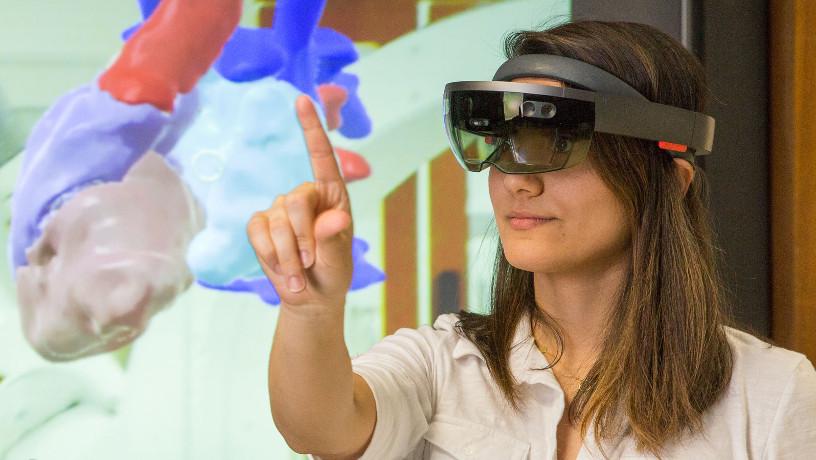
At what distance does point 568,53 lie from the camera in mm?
1387

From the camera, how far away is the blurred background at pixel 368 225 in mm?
2158

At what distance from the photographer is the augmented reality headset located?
1.33m

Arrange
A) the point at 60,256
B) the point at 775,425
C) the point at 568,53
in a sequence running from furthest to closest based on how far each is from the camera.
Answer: the point at 60,256, the point at 568,53, the point at 775,425

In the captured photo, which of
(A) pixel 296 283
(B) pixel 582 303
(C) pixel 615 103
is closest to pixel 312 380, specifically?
(A) pixel 296 283

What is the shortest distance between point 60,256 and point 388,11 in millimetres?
1167

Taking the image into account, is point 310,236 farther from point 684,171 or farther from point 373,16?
point 373,16

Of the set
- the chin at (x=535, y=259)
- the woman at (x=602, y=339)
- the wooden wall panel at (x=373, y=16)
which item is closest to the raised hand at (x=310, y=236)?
the woman at (x=602, y=339)

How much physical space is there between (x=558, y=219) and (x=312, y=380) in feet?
1.52

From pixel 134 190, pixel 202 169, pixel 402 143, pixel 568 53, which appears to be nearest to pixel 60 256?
pixel 134 190

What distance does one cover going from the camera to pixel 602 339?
140 centimetres

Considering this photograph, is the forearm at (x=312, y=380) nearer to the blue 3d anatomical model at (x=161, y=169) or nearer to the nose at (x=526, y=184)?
the nose at (x=526, y=184)

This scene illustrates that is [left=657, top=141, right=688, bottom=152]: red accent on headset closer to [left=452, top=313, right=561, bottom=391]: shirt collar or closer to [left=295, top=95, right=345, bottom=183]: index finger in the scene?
[left=452, top=313, right=561, bottom=391]: shirt collar

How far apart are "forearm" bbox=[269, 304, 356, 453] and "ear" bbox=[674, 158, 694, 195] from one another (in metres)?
0.65

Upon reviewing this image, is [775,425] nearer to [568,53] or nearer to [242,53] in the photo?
[568,53]
